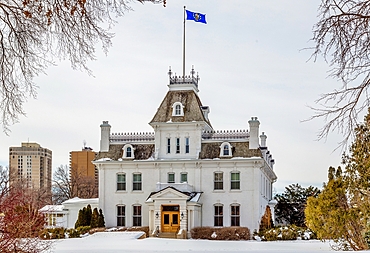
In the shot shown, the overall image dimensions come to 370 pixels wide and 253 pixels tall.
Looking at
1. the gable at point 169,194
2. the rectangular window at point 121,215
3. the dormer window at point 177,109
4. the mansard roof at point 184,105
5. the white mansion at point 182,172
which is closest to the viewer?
the gable at point 169,194

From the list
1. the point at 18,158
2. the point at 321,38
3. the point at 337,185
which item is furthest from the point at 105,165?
the point at 18,158

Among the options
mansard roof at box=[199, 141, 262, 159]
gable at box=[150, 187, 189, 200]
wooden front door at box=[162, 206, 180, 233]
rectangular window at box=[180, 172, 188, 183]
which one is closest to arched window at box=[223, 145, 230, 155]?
mansard roof at box=[199, 141, 262, 159]

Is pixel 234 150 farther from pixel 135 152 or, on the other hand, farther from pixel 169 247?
pixel 169 247

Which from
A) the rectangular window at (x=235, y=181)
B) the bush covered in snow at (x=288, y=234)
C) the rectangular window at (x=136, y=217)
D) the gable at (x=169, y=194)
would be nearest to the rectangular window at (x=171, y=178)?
the gable at (x=169, y=194)

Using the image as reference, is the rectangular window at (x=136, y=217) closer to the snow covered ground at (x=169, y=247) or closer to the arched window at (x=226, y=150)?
the snow covered ground at (x=169, y=247)

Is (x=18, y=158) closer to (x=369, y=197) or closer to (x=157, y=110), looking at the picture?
(x=157, y=110)

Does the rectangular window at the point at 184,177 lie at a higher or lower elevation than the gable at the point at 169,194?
higher

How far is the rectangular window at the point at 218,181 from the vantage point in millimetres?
41281

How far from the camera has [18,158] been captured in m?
94.7

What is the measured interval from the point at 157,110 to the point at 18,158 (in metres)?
57.0

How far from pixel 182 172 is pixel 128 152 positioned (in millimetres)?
4400

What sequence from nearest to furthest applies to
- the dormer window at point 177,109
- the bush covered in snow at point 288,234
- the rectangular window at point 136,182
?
the bush covered in snow at point 288,234
the dormer window at point 177,109
the rectangular window at point 136,182

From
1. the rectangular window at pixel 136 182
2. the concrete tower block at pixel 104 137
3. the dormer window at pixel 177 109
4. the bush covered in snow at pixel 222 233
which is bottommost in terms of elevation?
the bush covered in snow at pixel 222 233

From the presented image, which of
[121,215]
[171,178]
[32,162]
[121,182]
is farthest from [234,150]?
[32,162]
